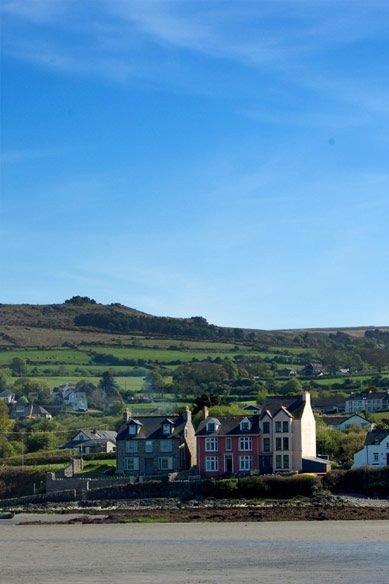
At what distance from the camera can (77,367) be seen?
14912cm

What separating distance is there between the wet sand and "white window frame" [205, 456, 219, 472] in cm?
2096

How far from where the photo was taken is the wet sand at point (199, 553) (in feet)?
105

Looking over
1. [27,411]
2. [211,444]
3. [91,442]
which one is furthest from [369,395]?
[211,444]

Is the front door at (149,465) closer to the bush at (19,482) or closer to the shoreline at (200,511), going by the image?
the bush at (19,482)

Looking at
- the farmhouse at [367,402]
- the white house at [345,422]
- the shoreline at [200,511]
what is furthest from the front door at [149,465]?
the farmhouse at [367,402]

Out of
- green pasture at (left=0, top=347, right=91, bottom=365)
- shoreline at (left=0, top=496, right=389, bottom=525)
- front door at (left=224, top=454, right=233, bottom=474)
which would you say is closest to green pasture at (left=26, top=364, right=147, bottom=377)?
green pasture at (left=0, top=347, right=91, bottom=365)

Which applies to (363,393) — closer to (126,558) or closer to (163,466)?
(163,466)

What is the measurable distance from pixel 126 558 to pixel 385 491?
2937 cm

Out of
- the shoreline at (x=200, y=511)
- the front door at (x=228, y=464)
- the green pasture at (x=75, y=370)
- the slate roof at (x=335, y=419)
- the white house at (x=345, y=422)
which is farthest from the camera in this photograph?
the green pasture at (x=75, y=370)

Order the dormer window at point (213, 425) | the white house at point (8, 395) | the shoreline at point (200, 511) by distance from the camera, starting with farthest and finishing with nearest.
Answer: the white house at point (8, 395), the dormer window at point (213, 425), the shoreline at point (200, 511)

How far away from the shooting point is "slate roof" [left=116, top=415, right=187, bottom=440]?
75000 mm

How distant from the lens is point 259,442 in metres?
72.0

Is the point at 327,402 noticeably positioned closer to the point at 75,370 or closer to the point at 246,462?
the point at 75,370

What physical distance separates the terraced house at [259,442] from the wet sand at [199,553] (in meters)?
20.7
